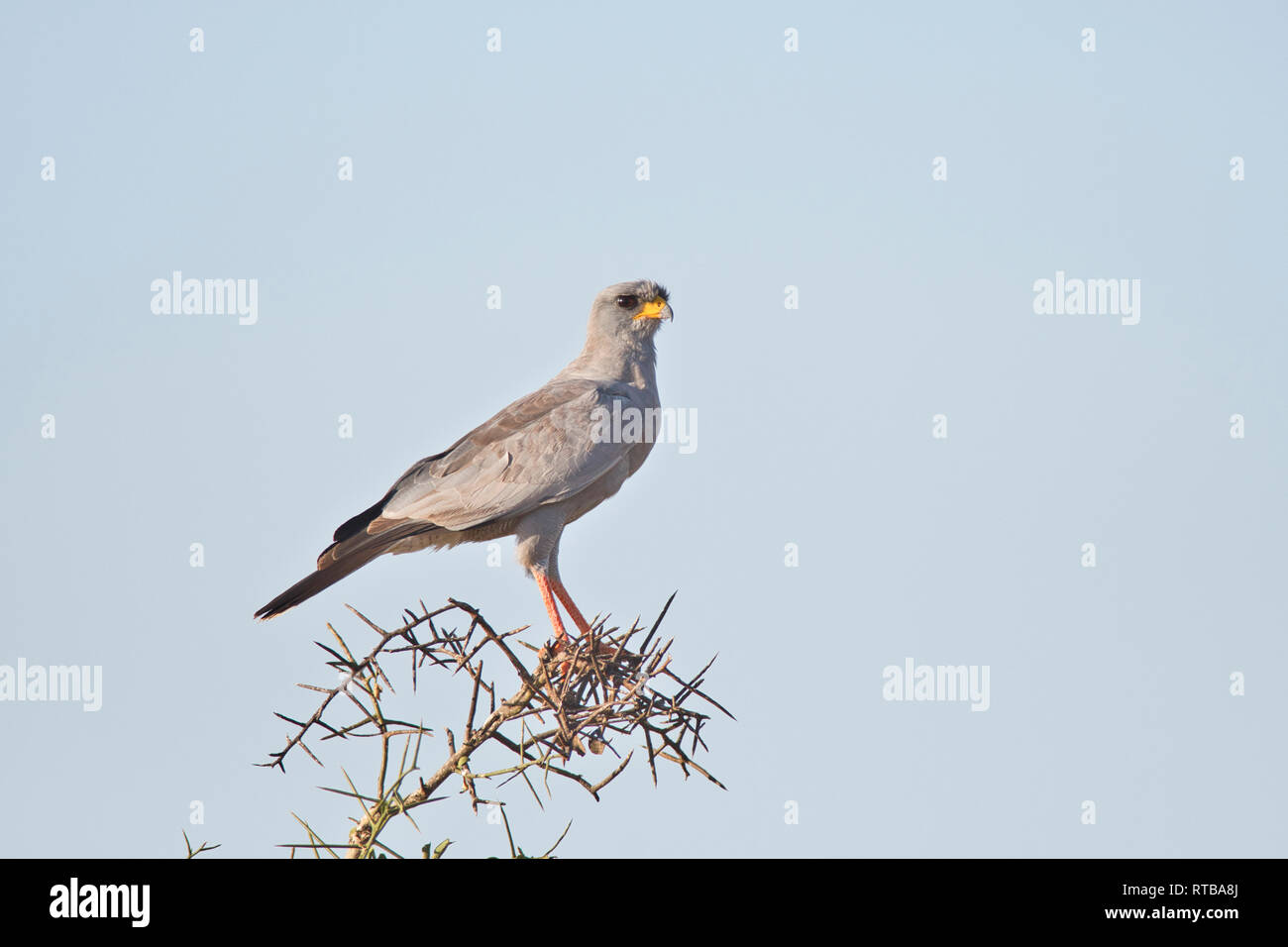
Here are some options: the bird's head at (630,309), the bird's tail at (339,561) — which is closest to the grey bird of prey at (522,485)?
the bird's tail at (339,561)

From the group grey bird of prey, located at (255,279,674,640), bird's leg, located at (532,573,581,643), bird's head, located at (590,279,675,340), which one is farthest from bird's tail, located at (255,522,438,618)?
bird's head, located at (590,279,675,340)

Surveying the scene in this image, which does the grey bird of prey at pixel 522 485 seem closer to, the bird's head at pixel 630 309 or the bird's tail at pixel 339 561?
the bird's tail at pixel 339 561

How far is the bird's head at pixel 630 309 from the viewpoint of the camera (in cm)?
862

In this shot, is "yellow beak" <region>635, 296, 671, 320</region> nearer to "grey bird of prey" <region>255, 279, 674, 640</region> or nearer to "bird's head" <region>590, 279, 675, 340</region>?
"bird's head" <region>590, 279, 675, 340</region>

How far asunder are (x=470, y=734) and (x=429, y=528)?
343 cm

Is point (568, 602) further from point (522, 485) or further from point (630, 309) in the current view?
point (630, 309)

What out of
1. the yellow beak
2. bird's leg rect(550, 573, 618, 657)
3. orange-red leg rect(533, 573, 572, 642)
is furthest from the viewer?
the yellow beak

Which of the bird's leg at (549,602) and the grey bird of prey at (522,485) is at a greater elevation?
the grey bird of prey at (522,485)

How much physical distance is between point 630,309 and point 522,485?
72.2 inches

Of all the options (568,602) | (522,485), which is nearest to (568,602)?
(568,602)

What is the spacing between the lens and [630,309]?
342 inches

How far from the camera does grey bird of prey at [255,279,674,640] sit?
7098mm

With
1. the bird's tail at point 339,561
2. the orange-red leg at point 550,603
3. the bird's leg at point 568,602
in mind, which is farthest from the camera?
the bird's leg at point 568,602

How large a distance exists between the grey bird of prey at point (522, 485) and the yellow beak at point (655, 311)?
2.02 feet
